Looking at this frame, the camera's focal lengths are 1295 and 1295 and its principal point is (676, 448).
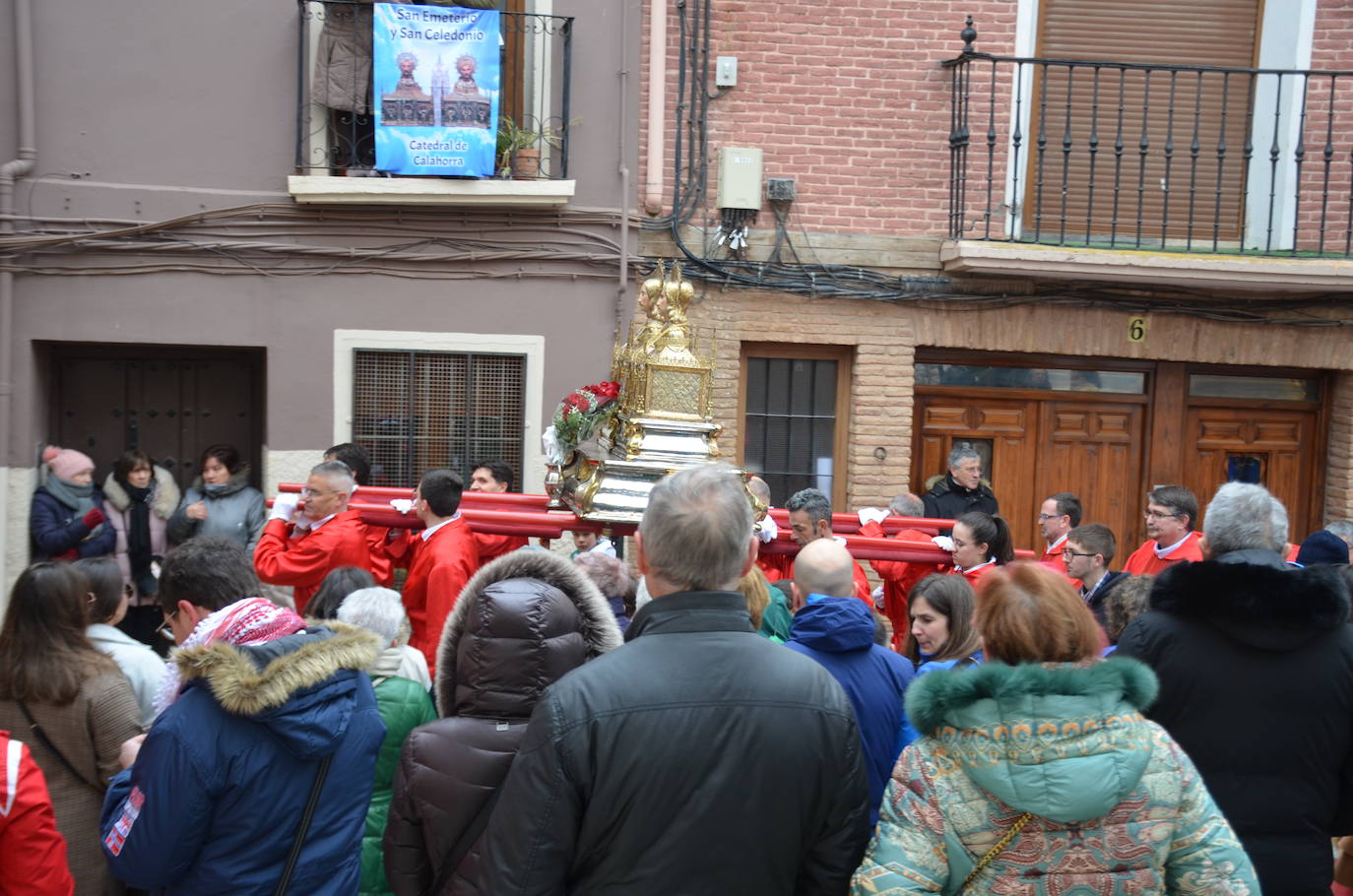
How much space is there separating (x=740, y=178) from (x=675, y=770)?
7.12m

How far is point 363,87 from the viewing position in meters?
8.59

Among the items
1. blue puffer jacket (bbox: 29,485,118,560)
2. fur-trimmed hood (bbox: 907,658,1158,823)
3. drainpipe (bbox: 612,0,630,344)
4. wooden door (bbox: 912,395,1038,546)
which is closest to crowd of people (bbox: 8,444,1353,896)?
fur-trimmed hood (bbox: 907,658,1158,823)

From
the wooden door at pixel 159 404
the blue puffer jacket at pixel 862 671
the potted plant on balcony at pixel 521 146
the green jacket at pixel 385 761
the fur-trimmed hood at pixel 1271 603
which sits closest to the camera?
the fur-trimmed hood at pixel 1271 603

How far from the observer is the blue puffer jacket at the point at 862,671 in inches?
139

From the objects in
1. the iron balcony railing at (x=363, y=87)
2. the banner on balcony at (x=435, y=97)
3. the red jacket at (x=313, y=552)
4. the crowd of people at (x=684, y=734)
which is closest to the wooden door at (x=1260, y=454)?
the iron balcony railing at (x=363, y=87)

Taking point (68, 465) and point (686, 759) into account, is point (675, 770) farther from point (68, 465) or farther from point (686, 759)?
point (68, 465)

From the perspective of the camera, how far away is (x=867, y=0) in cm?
918

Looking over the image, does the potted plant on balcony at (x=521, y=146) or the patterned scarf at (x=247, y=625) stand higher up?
the potted plant on balcony at (x=521, y=146)

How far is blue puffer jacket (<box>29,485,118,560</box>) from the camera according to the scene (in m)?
7.95

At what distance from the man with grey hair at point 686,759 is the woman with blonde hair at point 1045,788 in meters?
0.14

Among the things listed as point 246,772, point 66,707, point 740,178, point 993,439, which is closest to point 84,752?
point 66,707

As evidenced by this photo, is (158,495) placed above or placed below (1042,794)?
below

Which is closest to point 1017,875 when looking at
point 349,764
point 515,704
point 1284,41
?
point 515,704

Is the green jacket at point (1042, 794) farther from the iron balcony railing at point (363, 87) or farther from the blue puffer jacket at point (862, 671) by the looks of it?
the iron balcony railing at point (363, 87)
